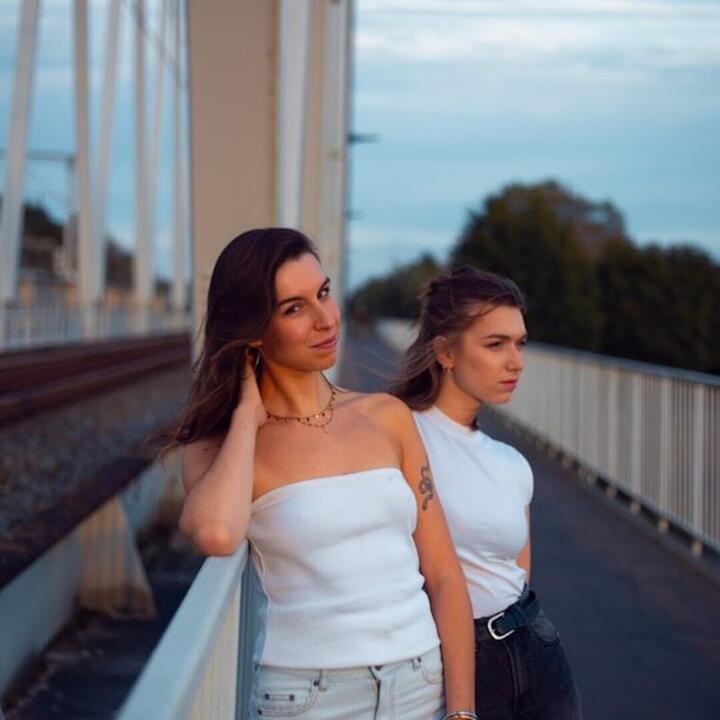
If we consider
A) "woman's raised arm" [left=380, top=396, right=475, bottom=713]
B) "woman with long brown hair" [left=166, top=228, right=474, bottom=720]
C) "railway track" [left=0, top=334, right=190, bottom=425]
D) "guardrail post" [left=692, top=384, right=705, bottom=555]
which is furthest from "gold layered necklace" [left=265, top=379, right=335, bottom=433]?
"railway track" [left=0, top=334, right=190, bottom=425]

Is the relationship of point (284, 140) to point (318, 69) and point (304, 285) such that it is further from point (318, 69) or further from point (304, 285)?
point (318, 69)

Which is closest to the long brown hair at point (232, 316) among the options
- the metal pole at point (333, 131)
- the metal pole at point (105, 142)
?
the metal pole at point (333, 131)

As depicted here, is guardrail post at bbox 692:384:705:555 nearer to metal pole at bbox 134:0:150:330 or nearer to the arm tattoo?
the arm tattoo

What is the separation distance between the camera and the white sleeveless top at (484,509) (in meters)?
3.40

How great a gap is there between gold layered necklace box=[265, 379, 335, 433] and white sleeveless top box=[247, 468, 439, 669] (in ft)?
0.51

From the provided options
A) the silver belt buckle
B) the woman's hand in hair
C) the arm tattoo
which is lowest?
the silver belt buckle

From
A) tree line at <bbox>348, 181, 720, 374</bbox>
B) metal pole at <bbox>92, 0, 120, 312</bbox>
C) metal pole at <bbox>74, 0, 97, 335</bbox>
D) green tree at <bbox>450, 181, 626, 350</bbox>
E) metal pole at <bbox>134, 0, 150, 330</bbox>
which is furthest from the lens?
metal pole at <bbox>134, 0, 150, 330</bbox>

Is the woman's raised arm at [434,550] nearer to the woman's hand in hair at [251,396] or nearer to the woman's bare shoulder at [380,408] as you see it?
the woman's bare shoulder at [380,408]

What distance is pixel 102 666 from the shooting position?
835 cm

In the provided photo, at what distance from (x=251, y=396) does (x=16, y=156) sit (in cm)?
3586

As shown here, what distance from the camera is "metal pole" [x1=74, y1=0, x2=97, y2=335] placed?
3769 cm

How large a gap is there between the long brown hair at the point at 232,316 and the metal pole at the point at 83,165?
116ft

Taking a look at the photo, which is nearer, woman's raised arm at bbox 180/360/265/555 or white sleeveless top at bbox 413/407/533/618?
woman's raised arm at bbox 180/360/265/555

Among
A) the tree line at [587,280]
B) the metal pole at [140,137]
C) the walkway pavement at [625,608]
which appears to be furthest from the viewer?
the metal pole at [140,137]
